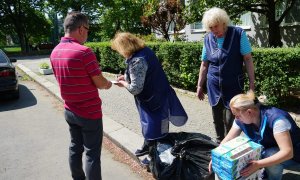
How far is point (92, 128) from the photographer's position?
3443mm

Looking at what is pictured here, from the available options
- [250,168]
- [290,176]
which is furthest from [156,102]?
[290,176]

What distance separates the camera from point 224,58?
3.82 metres

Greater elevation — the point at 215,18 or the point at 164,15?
the point at 164,15

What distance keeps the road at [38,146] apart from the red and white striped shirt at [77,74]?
4.04 feet

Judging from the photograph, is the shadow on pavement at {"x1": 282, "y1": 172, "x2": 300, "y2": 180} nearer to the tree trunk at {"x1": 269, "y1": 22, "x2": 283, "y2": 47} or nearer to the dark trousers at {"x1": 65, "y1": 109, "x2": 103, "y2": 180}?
the dark trousers at {"x1": 65, "y1": 109, "x2": 103, "y2": 180}

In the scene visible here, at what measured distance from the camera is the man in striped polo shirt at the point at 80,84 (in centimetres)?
320

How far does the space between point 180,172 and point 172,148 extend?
0.88ft

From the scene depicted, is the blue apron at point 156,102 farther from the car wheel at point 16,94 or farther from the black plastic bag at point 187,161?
the car wheel at point 16,94

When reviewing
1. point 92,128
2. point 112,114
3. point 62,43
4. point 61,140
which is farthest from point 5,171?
point 112,114

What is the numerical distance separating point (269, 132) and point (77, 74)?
178 centimetres

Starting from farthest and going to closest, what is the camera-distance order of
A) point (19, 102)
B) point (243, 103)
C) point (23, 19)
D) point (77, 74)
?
point (23, 19) → point (19, 102) → point (77, 74) → point (243, 103)

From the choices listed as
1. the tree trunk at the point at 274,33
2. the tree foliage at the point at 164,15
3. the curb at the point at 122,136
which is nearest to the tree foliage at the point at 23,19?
the tree foliage at the point at 164,15

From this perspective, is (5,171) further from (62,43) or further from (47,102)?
(47,102)

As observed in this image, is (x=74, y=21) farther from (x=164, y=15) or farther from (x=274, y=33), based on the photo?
(x=164, y=15)
